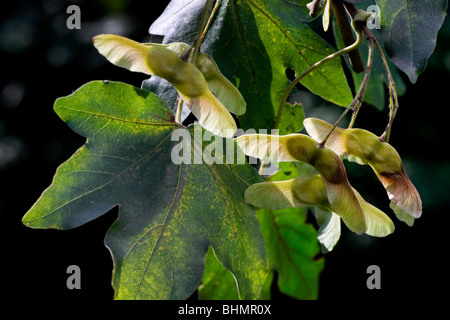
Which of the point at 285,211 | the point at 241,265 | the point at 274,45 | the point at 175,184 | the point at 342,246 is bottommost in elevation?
the point at 342,246

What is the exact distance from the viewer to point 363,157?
694 mm

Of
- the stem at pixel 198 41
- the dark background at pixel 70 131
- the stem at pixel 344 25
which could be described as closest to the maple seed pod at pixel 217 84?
the stem at pixel 198 41

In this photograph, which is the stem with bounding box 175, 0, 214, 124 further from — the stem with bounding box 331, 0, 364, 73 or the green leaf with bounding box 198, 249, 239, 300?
the green leaf with bounding box 198, 249, 239, 300

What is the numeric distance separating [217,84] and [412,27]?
0.27m

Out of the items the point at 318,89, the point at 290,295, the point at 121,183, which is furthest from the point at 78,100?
the point at 290,295

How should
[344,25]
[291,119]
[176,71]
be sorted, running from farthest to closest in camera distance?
[291,119]
[344,25]
[176,71]

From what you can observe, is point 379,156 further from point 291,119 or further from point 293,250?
point 293,250

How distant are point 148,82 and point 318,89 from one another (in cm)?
30

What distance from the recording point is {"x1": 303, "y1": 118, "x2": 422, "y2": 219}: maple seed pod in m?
0.67

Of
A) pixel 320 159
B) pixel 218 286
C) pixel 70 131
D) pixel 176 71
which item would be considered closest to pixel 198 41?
pixel 176 71

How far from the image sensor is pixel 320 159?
669 millimetres

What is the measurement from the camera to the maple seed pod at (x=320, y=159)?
0.65m

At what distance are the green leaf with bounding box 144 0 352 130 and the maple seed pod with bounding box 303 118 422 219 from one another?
18 cm

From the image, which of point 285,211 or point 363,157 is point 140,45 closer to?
point 363,157
